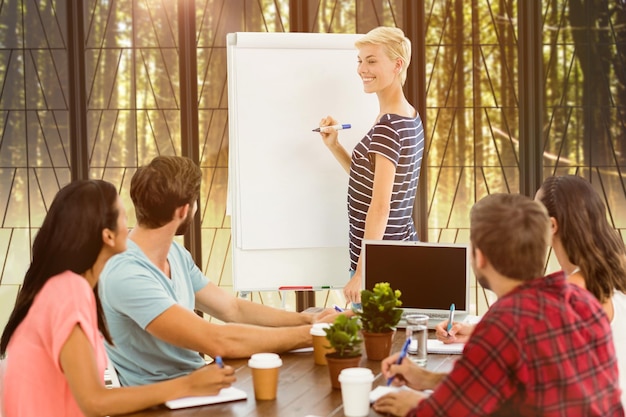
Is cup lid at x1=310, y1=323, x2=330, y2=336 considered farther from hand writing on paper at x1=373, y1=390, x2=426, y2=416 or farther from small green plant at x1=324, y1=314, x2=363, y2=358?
hand writing on paper at x1=373, y1=390, x2=426, y2=416

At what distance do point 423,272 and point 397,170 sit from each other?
60cm

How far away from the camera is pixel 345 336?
1.97m

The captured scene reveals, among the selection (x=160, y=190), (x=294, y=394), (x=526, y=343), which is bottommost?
(x=294, y=394)

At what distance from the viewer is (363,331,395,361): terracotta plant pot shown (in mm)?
2273

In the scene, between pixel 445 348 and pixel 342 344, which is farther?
pixel 445 348

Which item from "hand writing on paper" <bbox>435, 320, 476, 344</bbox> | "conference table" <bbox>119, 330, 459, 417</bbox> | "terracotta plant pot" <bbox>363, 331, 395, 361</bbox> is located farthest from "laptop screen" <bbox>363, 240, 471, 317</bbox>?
"terracotta plant pot" <bbox>363, 331, 395, 361</bbox>

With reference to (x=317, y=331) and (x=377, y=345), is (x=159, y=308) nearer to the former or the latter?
(x=317, y=331)

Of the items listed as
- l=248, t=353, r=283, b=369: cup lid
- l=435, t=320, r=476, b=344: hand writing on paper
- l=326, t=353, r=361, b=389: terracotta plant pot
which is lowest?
l=435, t=320, r=476, b=344: hand writing on paper

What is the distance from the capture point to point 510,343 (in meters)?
1.50

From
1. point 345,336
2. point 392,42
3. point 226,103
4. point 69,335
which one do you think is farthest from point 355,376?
point 226,103

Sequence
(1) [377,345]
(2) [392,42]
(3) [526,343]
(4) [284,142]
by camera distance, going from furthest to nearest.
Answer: (4) [284,142] → (2) [392,42] → (1) [377,345] → (3) [526,343]

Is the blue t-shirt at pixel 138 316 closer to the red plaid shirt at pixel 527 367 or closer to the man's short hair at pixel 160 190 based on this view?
the man's short hair at pixel 160 190

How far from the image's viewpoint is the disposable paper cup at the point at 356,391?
5.90 feet

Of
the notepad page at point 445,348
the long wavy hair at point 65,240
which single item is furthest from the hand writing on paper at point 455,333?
the long wavy hair at point 65,240
